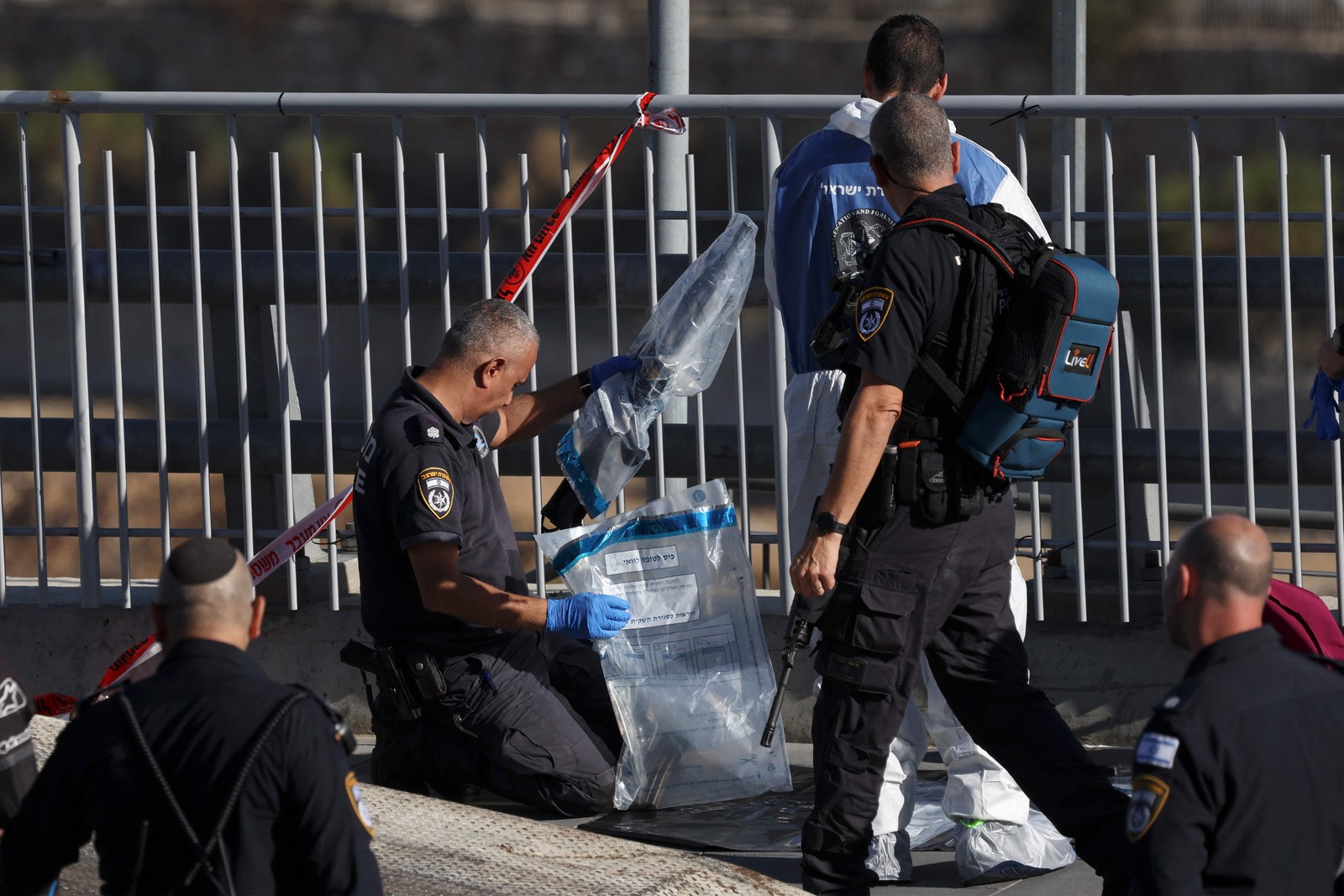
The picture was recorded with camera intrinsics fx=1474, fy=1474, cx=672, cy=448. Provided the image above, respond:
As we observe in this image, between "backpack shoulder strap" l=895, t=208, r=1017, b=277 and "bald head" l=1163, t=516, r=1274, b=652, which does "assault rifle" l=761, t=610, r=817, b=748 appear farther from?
"bald head" l=1163, t=516, r=1274, b=652

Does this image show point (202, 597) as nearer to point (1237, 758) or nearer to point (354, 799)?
point (354, 799)

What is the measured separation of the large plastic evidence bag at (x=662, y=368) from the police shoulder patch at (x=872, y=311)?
1.01 m

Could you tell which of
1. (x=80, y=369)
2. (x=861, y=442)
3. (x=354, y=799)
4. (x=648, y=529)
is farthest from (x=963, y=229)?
(x=80, y=369)

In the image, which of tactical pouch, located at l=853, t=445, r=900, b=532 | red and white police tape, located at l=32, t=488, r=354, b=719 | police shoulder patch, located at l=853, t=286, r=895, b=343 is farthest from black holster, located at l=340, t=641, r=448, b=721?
police shoulder patch, located at l=853, t=286, r=895, b=343

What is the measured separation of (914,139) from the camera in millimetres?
2975

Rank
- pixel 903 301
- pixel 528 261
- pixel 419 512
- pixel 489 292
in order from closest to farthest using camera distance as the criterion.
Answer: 1. pixel 903 301
2. pixel 419 512
3. pixel 528 261
4. pixel 489 292

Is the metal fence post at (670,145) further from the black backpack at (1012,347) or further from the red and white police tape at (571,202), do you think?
the black backpack at (1012,347)

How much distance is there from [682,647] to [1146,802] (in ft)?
6.45

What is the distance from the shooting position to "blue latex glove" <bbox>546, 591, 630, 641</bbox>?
11.8ft

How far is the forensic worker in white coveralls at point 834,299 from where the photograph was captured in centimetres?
330

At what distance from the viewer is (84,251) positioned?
14.3 ft

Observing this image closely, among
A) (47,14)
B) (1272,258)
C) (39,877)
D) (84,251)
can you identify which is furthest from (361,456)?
(47,14)

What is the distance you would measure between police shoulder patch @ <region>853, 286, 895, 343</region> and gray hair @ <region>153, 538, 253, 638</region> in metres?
1.30

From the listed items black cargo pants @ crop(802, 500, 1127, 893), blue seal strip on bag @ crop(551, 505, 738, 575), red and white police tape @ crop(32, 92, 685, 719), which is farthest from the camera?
red and white police tape @ crop(32, 92, 685, 719)
